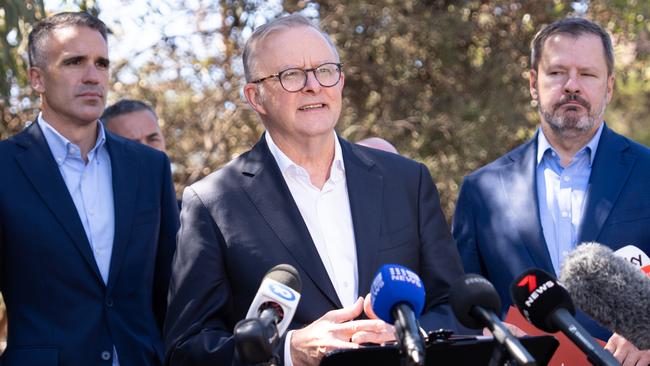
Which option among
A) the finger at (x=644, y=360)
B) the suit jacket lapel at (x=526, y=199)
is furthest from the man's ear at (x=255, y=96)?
the finger at (x=644, y=360)

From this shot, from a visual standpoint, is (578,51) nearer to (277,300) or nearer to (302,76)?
(302,76)

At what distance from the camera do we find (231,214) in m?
4.05

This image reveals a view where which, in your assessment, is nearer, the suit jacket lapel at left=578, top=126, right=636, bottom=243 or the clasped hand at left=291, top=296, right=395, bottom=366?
the clasped hand at left=291, top=296, right=395, bottom=366

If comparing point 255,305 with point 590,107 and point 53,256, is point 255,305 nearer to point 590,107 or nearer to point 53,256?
point 53,256

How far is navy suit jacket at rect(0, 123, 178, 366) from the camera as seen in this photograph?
4.62m

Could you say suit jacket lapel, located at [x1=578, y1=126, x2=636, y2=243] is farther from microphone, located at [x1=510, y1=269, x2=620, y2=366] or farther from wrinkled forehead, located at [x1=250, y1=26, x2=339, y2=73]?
microphone, located at [x1=510, y1=269, x2=620, y2=366]

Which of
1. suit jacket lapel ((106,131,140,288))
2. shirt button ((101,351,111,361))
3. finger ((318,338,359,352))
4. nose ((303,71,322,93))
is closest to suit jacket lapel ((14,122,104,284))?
suit jacket lapel ((106,131,140,288))

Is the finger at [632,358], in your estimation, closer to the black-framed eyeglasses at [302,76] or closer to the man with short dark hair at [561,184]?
the man with short dark hair at [561,184]

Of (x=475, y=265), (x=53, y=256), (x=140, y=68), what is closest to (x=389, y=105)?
(x=140, y=68)

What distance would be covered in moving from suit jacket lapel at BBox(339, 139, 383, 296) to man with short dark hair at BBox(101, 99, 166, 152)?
300cm

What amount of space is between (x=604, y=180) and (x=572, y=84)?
1.71 ft

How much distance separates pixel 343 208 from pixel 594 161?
1.53 meters

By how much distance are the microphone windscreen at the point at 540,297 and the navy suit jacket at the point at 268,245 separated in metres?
0.75

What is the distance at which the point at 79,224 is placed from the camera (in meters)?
4.73
